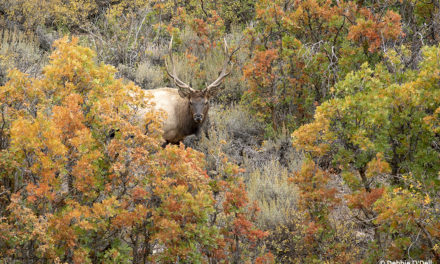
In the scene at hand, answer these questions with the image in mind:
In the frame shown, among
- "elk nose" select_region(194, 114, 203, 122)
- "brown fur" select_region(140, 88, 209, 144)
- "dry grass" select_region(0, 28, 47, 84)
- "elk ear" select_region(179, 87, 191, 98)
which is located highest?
"elk ear" select_region(179, 87, 191, 98)

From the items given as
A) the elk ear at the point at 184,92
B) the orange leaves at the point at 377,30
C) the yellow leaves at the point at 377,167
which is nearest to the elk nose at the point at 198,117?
the elk ear at the point at 184,92

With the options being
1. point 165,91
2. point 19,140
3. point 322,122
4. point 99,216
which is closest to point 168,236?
point 99,216

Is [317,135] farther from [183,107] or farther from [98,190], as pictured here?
[183,107]

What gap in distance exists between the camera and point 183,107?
952cm

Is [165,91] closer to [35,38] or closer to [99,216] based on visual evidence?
[35,38]

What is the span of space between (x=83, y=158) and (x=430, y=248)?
339 cm

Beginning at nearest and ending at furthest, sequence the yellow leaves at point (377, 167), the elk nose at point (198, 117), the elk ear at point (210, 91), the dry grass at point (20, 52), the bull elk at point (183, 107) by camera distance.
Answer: the yellow leaves at point (377, 167)
the elk nose at point (198, 117)
the bull elk at point (183, 107)
the elk ear at point (210, 91)
the dry grass at point (20, 52)

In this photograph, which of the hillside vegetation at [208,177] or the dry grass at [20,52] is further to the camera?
the dry grass at [20,52]

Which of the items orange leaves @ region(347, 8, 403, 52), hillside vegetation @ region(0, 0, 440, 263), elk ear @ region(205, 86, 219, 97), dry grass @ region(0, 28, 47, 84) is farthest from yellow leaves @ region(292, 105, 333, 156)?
dry grass @ region(0, 28, 47, 84)

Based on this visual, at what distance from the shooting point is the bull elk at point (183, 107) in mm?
9180

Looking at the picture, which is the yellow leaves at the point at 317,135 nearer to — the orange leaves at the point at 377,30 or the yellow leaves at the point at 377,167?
the yellow leaves at the point at 377,167

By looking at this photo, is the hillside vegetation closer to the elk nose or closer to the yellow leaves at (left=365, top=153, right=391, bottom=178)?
the yellow leaves at (left=365, top=153, right=391, bottom=178)

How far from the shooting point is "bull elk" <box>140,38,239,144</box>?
918 centimetres

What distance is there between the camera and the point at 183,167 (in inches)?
190
